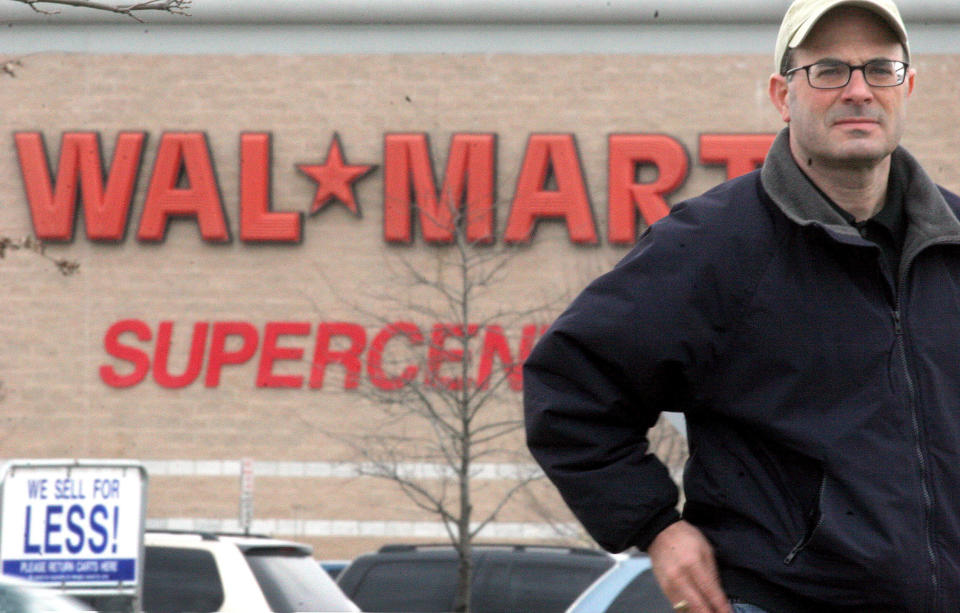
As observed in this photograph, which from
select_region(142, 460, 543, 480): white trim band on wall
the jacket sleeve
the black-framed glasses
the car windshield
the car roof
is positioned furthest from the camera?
select_region(142, 460, 543, 480): white trim band on wall

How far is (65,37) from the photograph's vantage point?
81.6ft

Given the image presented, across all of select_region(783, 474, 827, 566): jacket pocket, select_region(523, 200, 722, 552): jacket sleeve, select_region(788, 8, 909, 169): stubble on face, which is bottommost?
select_region(783, 474, 827, 566): jacket pocket

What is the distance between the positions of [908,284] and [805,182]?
239 millimetres

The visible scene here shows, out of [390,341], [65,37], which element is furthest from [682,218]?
[65,37]

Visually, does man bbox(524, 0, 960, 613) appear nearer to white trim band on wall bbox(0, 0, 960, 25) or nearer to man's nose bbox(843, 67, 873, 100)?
man's nose bbox(843, 67, 873, 100)

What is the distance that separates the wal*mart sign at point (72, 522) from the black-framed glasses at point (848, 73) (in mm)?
7959

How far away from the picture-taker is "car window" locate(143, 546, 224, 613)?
10242mm

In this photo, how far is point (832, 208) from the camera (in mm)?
2713

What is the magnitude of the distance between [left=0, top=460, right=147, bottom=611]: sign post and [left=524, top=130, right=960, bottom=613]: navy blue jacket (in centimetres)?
777

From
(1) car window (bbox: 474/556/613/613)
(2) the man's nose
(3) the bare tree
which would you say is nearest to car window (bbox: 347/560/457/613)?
(1) car window (bbox: 474/556/613/613)

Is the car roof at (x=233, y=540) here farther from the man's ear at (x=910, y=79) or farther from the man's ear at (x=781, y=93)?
the man's ear at (x=910, y=79)

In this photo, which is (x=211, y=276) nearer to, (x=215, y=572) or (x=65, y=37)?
(x=65, y=37)

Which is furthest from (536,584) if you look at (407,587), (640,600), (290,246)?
(290,246)

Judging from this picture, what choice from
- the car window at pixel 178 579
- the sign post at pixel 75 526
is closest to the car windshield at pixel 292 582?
the car window at pixel 178 579
